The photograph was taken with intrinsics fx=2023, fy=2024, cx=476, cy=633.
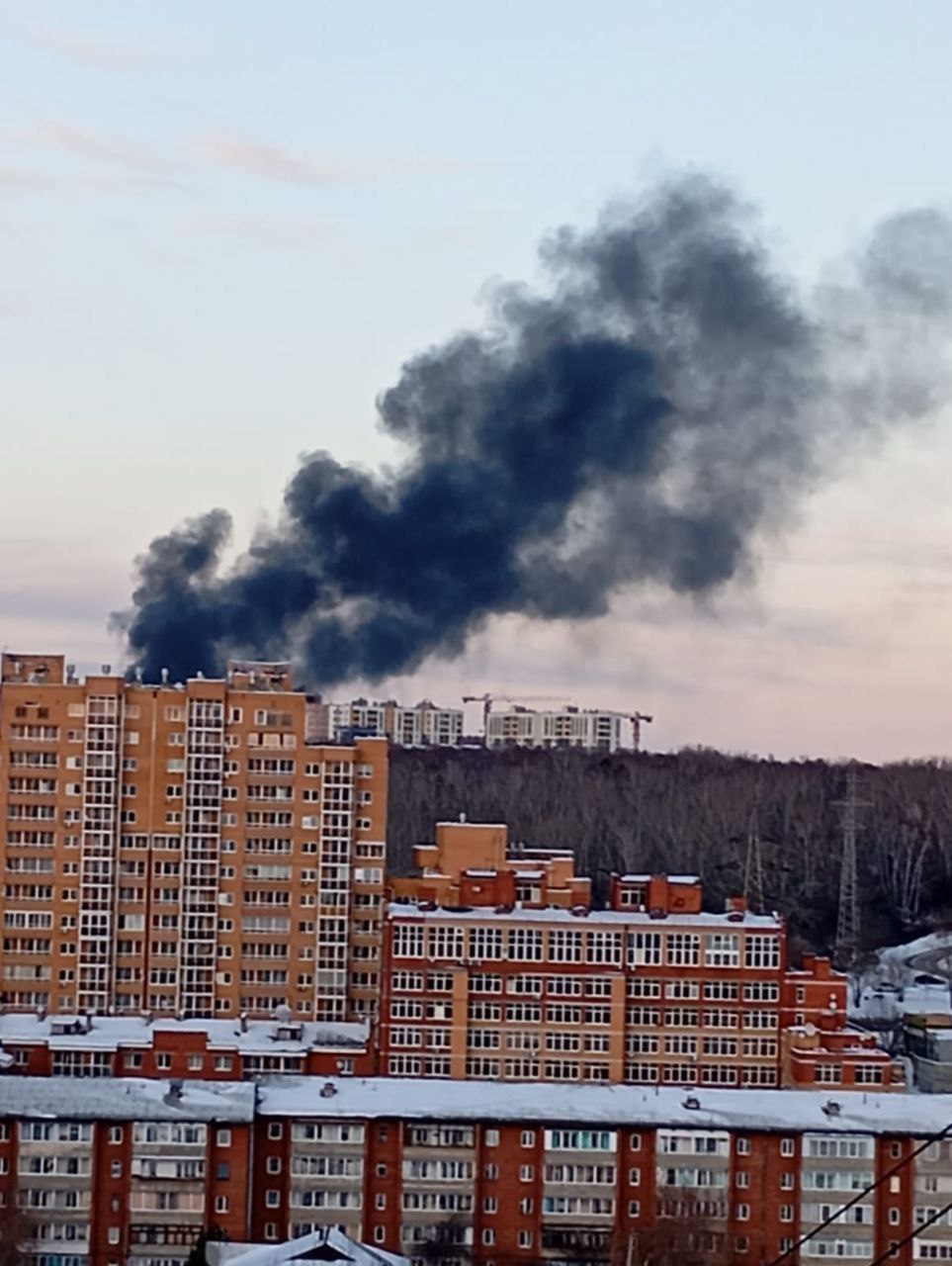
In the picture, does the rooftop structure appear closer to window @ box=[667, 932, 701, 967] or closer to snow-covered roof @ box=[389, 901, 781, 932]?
snow-covered roof @ box=[389, 901, 781, 932]

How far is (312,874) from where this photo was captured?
1897cm

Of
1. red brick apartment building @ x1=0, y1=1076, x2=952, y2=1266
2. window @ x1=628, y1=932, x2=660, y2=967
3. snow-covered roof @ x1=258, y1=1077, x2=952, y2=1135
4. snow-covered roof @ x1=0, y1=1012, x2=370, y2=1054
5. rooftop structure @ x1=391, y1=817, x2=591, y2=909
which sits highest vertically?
rooftop structure @ x1=391, y1=817, x2=591, y2=909

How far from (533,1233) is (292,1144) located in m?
1.83

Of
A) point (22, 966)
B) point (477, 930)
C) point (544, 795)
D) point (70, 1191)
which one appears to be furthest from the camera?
point (544, 795)

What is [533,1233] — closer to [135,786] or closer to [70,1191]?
[70,1191]

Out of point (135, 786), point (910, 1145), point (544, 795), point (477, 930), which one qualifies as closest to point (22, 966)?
point (135, 786)

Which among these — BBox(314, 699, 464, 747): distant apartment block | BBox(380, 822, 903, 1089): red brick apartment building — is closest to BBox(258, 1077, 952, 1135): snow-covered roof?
BBox(380, 822, 903, 1089): red brick apartment building

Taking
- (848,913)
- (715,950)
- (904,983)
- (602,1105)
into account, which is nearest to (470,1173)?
(602,1105)

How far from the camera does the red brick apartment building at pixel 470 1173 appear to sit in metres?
14.2

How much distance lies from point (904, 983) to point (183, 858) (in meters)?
12.0

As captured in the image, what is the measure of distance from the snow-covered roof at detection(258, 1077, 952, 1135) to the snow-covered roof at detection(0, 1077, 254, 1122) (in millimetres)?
286

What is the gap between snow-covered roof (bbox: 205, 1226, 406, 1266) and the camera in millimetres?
11469

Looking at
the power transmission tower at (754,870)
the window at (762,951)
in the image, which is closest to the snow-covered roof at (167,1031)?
the window at (762,951)

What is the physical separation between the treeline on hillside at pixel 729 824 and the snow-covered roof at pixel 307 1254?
18.2m
